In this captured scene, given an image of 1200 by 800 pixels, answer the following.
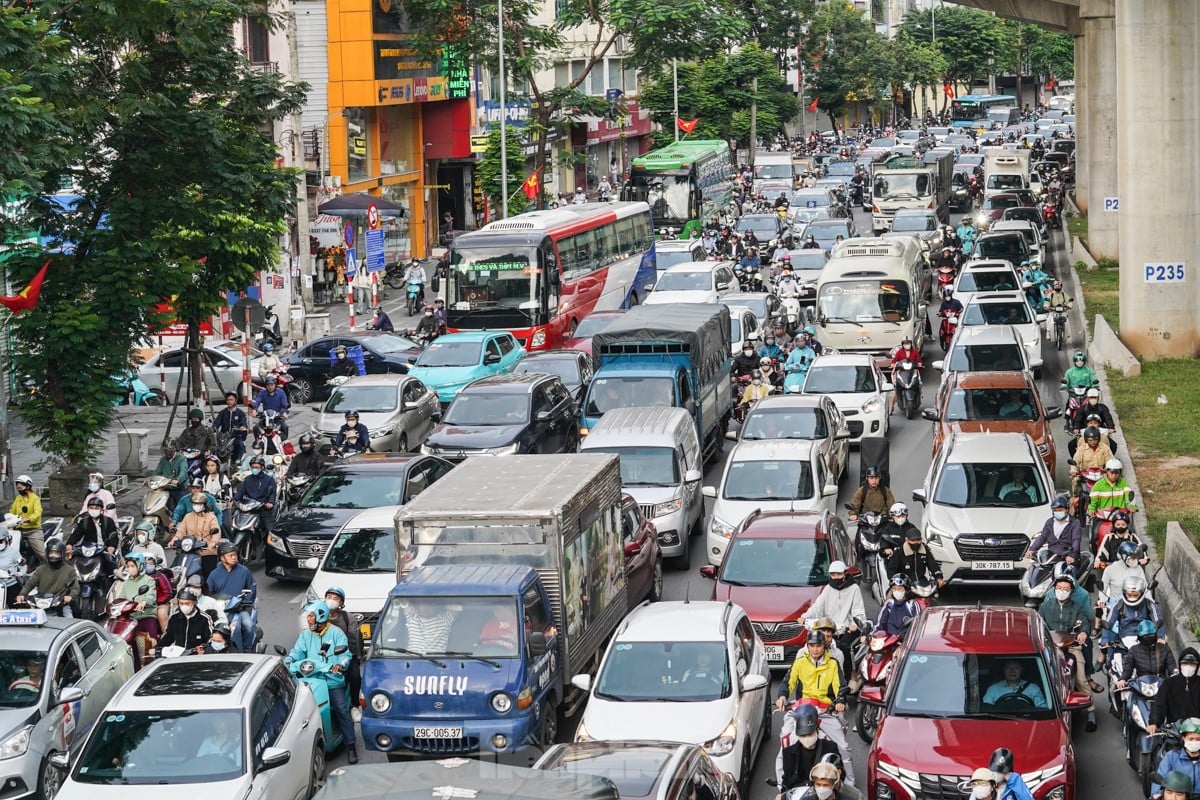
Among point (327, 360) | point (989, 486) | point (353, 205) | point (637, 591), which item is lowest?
point (637, 591)

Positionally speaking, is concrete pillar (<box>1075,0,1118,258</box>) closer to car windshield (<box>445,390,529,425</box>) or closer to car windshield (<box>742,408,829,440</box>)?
car windshield (<box>742,408,829,440</box>)

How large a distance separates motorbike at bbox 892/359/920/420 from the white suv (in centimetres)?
964

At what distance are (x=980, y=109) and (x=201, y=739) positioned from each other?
128946 millimetres

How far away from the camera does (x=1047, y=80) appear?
170m

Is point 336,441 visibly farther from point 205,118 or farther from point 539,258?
point 539,258

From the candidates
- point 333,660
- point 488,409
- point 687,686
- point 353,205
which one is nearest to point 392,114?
point 353,205

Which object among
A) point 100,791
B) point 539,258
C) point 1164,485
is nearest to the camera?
point 100,791

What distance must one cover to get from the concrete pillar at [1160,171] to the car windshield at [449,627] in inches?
903

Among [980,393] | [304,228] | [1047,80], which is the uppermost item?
[1047,80]

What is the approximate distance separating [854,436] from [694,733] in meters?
14.4

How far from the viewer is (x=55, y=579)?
1859 cm

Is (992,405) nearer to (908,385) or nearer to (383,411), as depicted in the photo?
(908,385)

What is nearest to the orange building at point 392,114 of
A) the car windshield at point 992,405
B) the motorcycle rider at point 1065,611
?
the car windshield at point 992,405

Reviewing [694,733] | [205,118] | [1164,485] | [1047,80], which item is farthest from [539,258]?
[1047,80]
